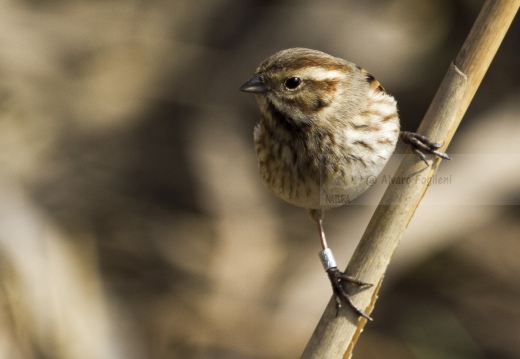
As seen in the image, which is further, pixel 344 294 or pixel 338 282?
pixel 338 282

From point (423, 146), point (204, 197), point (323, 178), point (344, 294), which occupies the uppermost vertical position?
point (204, 197)

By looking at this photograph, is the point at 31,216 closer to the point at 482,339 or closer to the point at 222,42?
the point at 222,42

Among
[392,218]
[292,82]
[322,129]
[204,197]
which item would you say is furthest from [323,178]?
[204,197]

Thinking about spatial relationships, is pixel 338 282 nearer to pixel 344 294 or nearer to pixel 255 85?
pixel 344 294

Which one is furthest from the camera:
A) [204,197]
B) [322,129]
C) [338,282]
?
[204,197]

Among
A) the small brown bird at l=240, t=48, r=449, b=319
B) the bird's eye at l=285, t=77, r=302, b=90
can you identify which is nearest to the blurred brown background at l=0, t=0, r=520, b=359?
the small brown bird at l=240, t=48, r=449, b=319

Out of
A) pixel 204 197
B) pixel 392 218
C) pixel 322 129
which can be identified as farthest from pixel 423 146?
pixel 204 197

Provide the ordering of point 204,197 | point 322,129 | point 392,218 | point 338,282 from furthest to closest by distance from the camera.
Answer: point 204,197
point 322,129
point 338,282
point 392,218

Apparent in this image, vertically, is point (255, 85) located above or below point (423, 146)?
above
